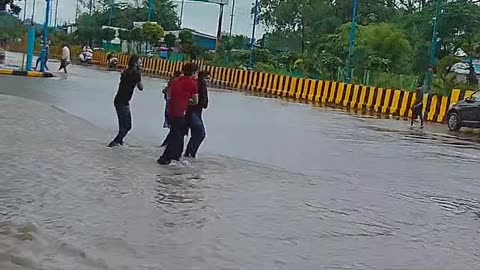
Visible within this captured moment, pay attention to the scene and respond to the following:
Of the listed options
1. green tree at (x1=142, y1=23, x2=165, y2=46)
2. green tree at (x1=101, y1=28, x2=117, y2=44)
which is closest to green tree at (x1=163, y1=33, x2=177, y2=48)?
green tree at (x1=142, y1=23, x2=165, y2=46)

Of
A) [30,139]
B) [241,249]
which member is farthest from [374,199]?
[30,139]

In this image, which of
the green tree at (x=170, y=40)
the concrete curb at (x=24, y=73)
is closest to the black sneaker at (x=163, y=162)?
the concrete curb at (x=24, y=73)

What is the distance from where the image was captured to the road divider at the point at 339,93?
3109cm

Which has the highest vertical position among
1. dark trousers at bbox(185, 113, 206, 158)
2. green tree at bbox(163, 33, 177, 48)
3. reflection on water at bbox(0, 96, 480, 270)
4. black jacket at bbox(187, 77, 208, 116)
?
green tree at bbox(163, 33, 177, 48)

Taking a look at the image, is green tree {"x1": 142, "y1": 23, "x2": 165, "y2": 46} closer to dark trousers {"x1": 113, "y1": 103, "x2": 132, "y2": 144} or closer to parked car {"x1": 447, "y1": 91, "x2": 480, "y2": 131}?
parked car {"x1": 447, "y1": 91, "x2": 480, "y2": 131}

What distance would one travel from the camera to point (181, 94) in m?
12.9

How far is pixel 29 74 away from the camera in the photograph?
35.8 m

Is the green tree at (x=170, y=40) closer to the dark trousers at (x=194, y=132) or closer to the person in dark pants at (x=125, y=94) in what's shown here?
the person in dark pants at (x=125, y=94)

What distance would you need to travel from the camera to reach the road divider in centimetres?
3109

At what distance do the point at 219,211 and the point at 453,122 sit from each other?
18719 millimetres

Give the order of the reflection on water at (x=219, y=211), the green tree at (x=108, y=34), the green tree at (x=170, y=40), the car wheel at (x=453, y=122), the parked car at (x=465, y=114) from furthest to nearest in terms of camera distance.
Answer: the green tree at (x=108, y=34) < the green tree at (x=170, y=40) < the car wheel at (x=453, y=122) < the parked car at (x=465, y=114) < the reflection on water at (x=219, y=211)

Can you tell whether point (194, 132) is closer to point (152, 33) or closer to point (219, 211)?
point (219, 211)

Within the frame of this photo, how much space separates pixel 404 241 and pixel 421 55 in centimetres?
4111

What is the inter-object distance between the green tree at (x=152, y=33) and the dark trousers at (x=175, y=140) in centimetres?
5665
